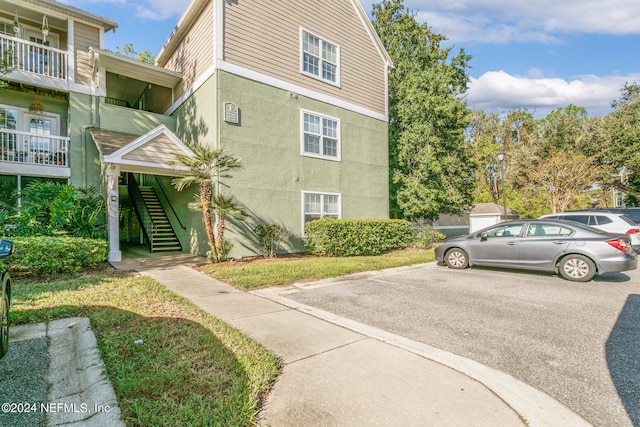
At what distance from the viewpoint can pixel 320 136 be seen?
1267 cm

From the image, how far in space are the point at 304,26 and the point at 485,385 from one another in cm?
1328

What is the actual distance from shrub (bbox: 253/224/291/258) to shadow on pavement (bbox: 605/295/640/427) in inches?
328

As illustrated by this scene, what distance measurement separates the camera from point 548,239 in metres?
7.73

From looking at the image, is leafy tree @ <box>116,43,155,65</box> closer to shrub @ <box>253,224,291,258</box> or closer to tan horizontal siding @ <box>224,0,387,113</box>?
tan horizontal siding @ <box>224,0,387,113</box>

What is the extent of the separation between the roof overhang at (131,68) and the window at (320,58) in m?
5.08

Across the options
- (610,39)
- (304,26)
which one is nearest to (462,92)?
(610,39)

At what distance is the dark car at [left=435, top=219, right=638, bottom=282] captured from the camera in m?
7.06

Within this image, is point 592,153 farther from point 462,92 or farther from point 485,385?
point 485,385

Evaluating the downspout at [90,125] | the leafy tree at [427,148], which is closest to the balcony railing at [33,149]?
the downspout at [90,125]

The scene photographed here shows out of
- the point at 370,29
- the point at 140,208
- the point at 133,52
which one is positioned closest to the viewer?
the point at 140,208

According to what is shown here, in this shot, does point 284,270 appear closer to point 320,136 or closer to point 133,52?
point 320,136

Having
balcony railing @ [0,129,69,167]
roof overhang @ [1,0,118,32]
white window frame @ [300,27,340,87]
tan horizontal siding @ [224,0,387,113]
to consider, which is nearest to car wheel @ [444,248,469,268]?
tan horizontal siding @ [224,0,387,113]

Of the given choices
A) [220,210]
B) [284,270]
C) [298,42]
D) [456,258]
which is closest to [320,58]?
[298,42]

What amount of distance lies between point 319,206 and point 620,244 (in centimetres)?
880
